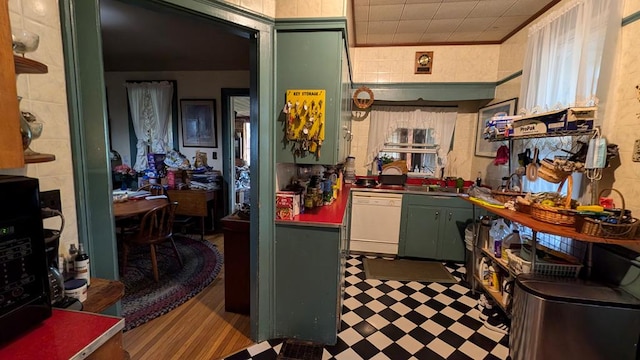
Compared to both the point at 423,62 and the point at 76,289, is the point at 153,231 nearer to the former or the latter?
the point at 76,289

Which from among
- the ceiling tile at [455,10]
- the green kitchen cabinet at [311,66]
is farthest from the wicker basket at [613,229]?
the ceiling tile at [455,10]

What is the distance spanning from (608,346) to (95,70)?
281 cm

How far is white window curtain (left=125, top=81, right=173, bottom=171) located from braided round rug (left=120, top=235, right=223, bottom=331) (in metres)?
1.56

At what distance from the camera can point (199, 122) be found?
416 centimetres

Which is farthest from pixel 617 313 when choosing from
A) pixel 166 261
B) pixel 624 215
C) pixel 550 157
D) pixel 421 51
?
pixel 166 261

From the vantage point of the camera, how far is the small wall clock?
3.34 metres

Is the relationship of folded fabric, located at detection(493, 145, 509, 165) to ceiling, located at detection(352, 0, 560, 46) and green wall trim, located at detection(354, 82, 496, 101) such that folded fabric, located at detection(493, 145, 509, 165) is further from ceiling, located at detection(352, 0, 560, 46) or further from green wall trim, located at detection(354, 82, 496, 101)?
ceiling, located at detection(352, 0, 560, 46)

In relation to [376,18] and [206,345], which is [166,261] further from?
[376,18]

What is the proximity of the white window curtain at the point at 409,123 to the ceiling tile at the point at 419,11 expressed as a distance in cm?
117

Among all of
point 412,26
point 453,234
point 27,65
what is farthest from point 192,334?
point 412,26

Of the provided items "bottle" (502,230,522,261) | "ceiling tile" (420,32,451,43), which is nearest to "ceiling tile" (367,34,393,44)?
"ceiling tile" (420,32,451,43)

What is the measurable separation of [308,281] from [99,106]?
145 centimetres

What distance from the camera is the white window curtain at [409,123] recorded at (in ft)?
11.8

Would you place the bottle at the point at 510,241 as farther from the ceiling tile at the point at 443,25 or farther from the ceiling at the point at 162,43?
the ceiling at the point at 162,43
